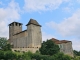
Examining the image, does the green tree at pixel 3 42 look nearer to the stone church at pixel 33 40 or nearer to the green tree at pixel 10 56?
the stone church at pixel 33 40

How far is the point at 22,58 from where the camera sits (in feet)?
169

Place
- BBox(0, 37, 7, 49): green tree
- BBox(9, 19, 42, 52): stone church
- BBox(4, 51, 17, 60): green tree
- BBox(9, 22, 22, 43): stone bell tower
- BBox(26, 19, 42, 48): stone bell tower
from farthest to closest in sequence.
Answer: BBox(9, 22, 22, 43): stone bell tower, BBox(26, 19, 42, 48): stone bell tower, BBox(9, 19, 42, 52): stone church, BBox(0, 37, 7, 49): green tree, BBox(4, 51, 17, 60): green tree

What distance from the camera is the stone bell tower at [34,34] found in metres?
73.2

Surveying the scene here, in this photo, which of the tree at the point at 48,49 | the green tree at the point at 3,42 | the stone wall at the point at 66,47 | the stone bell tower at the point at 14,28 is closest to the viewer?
the tree at the point at 48,49

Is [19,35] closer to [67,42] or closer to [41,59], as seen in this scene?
[67,42]

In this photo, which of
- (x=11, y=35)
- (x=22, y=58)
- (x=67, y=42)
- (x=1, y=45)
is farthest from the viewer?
(x=11, y=35)

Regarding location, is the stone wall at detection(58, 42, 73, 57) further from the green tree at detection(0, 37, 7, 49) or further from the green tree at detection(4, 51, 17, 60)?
the green tree at detection(4, 51, 17, 60)

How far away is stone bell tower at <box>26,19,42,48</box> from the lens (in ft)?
240

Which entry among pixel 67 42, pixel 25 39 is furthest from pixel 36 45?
pixel 67 42

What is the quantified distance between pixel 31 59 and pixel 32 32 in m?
22.7

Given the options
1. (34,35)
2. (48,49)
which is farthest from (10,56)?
(34,35)

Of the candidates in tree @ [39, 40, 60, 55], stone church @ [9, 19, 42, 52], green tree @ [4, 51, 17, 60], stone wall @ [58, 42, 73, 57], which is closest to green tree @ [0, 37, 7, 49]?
stone church @ [9, 19, 42, 52]

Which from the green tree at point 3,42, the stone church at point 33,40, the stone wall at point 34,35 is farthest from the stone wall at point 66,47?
the green tree at point 3,42

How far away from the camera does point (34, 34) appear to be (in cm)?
7494
